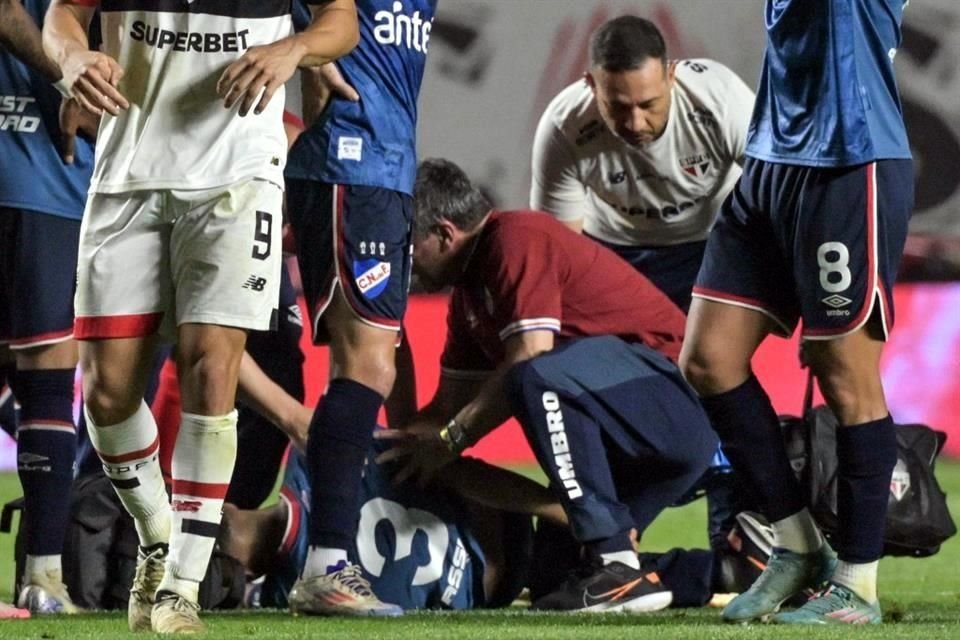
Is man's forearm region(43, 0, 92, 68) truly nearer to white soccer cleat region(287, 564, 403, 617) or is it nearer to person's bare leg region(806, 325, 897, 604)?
white soccer cleat region(287, 564, 403, 617)

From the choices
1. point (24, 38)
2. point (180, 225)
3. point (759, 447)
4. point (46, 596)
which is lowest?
point (46, 596)

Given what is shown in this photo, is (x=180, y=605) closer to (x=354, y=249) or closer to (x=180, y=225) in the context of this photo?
(x=180, y=225)

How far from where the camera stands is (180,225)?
3980 mm

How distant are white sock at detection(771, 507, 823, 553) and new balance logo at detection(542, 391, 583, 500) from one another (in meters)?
0.55

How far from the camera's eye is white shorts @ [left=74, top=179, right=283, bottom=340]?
392 centimetres

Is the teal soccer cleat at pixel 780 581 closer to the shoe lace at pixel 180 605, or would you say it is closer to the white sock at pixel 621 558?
the white sock at pixel 621 558

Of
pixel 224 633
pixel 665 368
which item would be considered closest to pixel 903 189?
pixel 665 368

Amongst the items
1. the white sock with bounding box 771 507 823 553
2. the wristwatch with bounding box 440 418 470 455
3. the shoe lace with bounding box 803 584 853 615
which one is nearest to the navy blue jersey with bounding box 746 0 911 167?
the white sock with bounding box 771 507 823 553

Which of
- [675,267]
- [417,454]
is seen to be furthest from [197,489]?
[675,267]

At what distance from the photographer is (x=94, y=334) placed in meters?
4.00

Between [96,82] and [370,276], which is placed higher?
[96,82]

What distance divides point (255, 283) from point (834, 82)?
1.33 metres

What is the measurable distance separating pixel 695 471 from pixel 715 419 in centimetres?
66

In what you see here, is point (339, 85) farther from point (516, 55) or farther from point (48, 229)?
point (516, 55)
